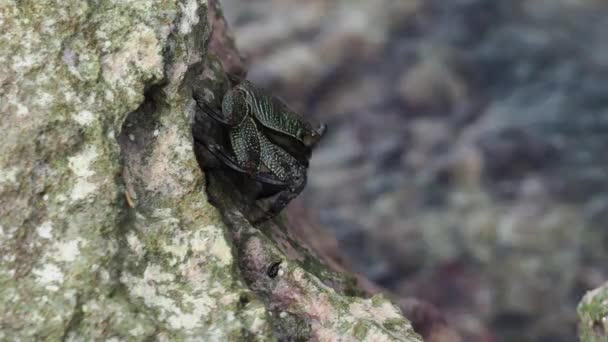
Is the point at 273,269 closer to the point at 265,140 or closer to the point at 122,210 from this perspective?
the point at 122,210

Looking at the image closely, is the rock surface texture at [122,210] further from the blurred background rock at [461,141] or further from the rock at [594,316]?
the blurred background rock at [461,141]

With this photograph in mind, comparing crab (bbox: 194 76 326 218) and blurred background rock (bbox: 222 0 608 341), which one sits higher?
blurred background rock (bbox: 222 0 608 341)

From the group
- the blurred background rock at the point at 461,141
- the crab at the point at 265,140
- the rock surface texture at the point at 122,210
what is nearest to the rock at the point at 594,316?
the rock surface texture at the point at 122,210

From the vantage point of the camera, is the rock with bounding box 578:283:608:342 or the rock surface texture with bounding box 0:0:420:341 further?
the rock with bounding box 578:283:608:342

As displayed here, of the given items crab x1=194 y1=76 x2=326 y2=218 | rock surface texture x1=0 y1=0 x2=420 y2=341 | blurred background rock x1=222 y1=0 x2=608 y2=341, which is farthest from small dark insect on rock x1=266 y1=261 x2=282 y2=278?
blurred background rock x1=222 y1=0 x2=608 y2=341

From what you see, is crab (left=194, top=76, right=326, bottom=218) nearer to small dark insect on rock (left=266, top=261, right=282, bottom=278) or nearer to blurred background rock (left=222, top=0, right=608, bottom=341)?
small dark insect on rock (left=266, top=261, right=282, bottom=278)

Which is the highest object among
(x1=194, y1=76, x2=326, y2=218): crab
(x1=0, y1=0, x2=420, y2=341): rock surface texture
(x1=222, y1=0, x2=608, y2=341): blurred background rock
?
(x1=222, y1=0, x2=608, y2=341): blurred background rock

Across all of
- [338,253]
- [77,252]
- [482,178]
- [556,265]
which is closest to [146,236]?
[77,252]

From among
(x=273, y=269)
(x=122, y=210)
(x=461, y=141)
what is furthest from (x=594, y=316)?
(x=461, y=141)
